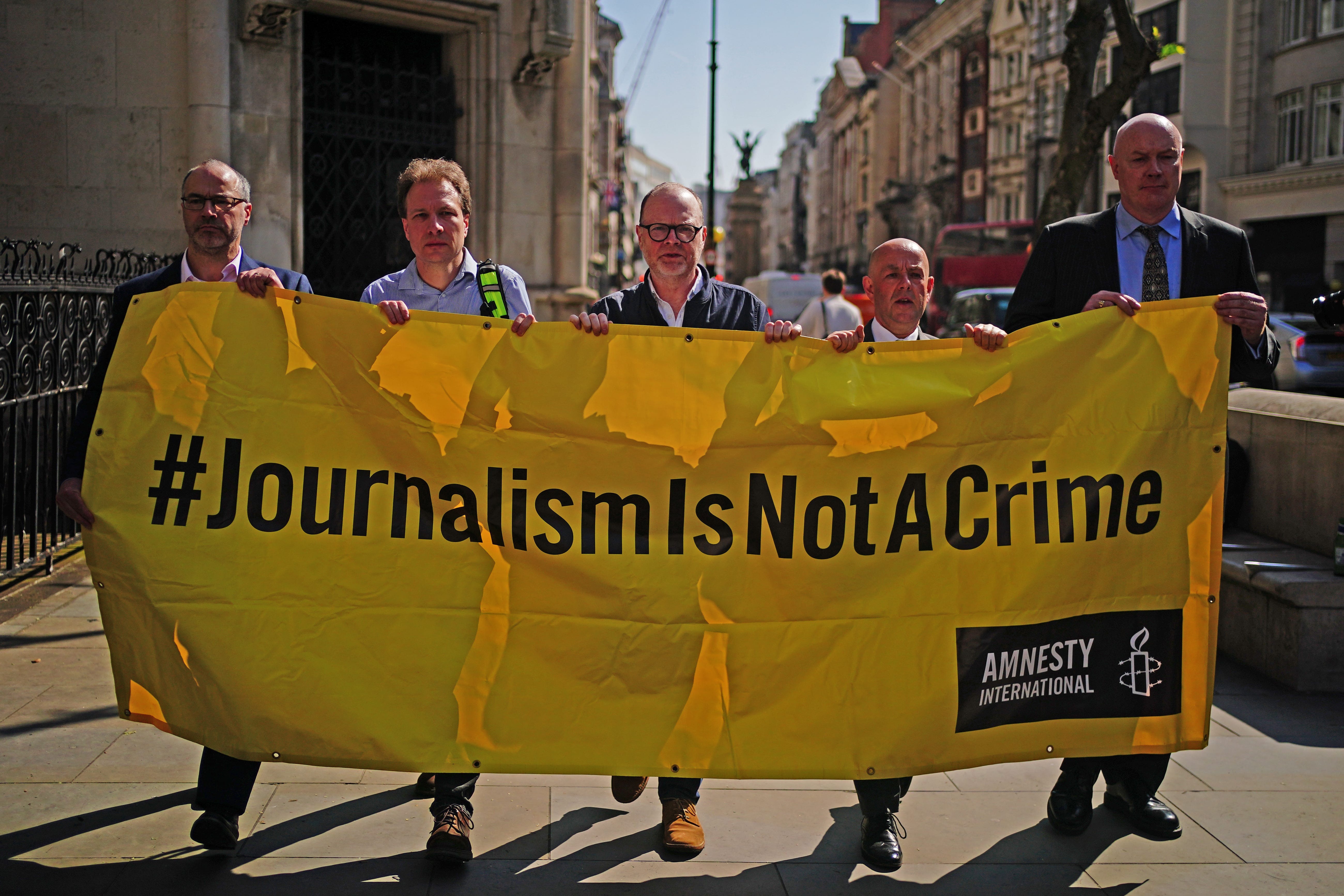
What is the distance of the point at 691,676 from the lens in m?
3.82

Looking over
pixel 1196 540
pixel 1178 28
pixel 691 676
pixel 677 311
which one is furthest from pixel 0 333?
pixel 1178 28

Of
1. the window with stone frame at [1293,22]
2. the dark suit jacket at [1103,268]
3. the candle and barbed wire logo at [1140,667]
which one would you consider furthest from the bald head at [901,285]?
the window with stone frame at [1293,22]

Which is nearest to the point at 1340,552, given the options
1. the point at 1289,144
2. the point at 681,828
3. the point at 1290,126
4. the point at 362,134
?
the point at 681,828

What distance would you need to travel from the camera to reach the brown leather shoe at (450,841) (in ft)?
12.5

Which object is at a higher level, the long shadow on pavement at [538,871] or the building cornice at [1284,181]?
the building cornice at [1284,181]

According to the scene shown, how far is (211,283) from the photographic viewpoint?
3967mm

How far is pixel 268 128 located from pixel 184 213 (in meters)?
6.43

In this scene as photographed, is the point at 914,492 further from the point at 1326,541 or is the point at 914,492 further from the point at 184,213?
the point at 1326,541

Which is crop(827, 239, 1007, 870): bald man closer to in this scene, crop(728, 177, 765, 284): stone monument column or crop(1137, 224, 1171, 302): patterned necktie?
crop(1137, 224, 1171, 302): patterned necktie

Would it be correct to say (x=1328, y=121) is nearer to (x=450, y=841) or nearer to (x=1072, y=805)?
(x=1072, y=805)

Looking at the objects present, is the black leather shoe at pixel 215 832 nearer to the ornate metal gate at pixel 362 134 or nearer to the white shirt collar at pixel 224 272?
the white shirt collar at pixel 224 272

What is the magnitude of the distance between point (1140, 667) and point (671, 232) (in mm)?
2054

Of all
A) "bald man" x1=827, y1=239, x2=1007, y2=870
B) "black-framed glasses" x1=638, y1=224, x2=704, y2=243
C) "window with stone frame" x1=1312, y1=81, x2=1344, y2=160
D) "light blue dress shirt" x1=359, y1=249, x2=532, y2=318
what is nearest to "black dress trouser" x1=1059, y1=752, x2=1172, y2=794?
"bald man" x1=827, y1=239, x2=1007, y2=870

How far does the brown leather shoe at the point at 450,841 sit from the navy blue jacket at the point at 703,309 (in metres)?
1.69
